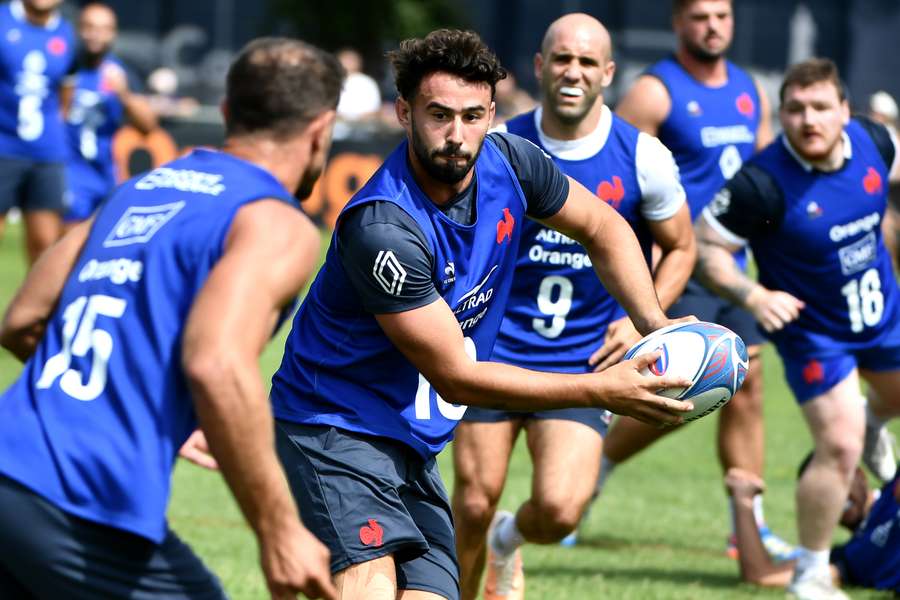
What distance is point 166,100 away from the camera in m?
22.8

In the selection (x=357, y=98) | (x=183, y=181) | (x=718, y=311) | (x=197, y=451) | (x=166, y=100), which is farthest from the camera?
(x=166, y=100)

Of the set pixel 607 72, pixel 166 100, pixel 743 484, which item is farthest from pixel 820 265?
pixel 166 100

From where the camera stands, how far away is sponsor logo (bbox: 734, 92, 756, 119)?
26.7 feet

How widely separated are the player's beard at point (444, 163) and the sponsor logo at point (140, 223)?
120 cm

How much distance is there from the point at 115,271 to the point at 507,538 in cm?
305

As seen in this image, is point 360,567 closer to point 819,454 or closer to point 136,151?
point 819,454

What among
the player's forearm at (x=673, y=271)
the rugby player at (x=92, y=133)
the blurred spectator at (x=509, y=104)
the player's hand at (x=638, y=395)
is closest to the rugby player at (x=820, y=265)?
the player's forearm at (x=673, y=271)

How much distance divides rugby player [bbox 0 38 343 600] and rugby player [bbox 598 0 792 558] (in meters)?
4.38

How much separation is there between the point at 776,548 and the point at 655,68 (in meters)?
2.51

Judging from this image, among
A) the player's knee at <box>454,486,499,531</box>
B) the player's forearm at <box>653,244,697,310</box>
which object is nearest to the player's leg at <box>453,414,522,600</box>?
the player's knee at <box>454,486,499,531</box>

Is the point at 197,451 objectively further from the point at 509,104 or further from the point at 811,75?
the point at 509,104

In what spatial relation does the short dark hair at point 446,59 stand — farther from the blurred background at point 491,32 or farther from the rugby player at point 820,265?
the blurred background at point 491,32

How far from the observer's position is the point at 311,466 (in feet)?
15.3

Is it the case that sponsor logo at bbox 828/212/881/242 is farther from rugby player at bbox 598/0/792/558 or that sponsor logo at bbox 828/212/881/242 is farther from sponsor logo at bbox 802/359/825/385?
rugby player at bbox 598/0/792/558
